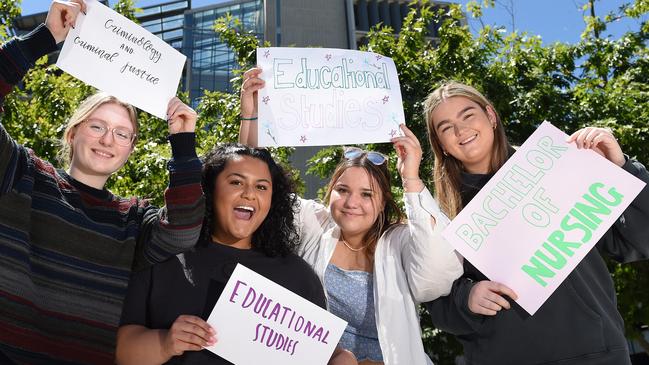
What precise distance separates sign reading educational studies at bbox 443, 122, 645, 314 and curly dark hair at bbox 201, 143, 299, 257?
0.78m

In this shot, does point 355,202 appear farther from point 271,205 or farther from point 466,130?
point 466,130

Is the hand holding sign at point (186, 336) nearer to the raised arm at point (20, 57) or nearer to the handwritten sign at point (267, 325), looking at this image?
the handwritten sign at point (267, 325)

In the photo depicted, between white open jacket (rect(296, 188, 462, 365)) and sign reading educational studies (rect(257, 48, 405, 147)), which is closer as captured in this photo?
white open jacket (rect(296, 188, 462, 365))

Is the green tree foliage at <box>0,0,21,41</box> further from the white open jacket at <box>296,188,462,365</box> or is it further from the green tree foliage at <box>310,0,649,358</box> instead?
the white open jacket at <box>296,188,462,365</box>

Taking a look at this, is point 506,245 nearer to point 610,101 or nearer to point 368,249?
point 368,249

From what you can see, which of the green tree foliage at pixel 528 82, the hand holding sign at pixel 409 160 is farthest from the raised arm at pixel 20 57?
the green tree foliage at pixel 528 82

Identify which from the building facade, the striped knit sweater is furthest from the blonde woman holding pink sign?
the building facade

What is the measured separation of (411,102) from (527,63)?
221 centimetres

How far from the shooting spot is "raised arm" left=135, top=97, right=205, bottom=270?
2.28 metres

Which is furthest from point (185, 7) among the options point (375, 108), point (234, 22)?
point (375, 108)

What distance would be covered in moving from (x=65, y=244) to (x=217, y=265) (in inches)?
24.0

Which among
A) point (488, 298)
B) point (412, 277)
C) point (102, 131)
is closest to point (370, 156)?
point (412, 277)

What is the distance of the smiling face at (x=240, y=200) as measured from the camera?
251 cm

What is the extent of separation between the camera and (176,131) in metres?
2.44
